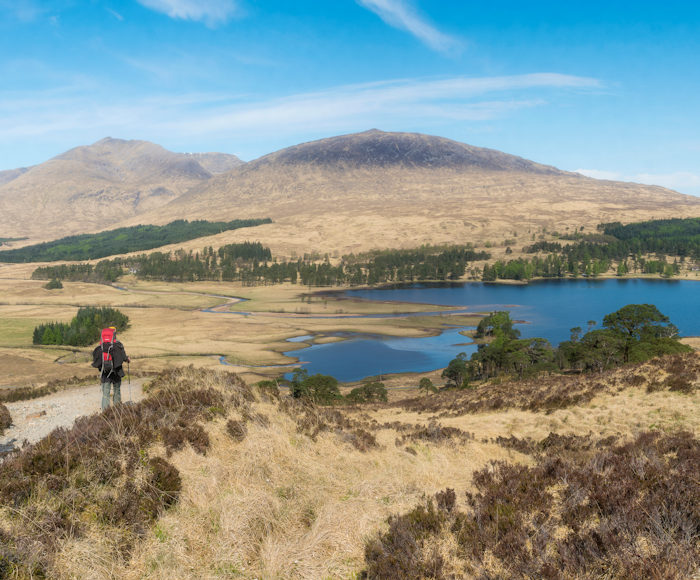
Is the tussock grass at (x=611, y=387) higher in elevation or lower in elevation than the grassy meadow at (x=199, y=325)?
higher

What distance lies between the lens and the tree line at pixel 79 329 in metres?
110

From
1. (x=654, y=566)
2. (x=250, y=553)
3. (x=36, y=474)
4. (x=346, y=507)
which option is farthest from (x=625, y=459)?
(x=36, y=474)

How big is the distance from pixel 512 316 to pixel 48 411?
134m

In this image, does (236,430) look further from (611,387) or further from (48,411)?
(611,387)

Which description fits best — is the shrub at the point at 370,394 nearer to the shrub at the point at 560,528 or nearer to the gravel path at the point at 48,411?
the gravel path at the point at 48,411

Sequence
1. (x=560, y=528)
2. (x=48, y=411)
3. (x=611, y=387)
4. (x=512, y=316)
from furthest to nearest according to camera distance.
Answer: (x=512, y=316) < (x=611, y=387) < (x=48, y=411) < (x=560, y=528)

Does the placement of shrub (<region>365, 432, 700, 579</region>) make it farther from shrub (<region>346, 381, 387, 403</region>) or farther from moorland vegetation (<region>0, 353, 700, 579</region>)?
shrub (<region>346, 381, 387, 403</region>)

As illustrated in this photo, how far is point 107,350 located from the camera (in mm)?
15320

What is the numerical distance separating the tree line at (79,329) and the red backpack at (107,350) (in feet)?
364

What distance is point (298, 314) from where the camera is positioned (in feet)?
500

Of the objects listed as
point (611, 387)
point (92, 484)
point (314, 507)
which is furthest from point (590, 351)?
point (92, 484)

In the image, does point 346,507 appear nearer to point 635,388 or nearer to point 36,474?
point 36,474

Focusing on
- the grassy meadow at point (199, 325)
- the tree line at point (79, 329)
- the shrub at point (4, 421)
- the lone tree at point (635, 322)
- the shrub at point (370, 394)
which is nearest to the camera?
the shrub at point (4, 421)

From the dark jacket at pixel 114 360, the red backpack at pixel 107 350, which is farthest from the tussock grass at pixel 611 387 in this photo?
the red backpack at pixel 107 350
